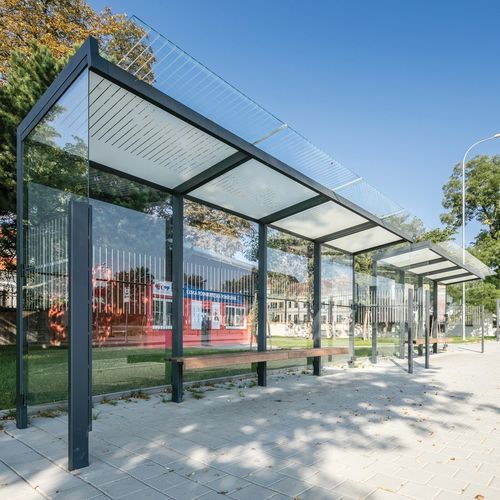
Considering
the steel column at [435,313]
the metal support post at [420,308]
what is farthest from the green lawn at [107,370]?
the steel column at [435,313]

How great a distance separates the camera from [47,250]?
495 cm

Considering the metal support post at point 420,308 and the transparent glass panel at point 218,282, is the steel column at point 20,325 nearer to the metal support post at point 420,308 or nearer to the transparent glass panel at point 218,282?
the transparent glass panel at point 218,282

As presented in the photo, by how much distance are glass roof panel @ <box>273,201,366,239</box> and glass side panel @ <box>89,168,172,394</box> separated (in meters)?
2.67

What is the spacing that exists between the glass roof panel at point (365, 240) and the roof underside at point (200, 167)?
39 centimetres

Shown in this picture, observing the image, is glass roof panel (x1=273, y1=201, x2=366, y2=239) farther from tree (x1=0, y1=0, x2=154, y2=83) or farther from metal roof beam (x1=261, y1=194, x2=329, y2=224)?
tree (x1=0, y1=0, x2=154, y2=83)

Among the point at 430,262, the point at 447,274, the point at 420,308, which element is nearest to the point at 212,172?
the point at 430,262

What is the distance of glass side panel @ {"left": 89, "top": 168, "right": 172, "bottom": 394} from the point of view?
6.55 metres

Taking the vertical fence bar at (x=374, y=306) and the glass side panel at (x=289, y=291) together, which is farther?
the vertical fence bar at (x=374, y=306)

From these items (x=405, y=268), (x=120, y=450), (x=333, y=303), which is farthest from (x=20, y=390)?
(x=405, y=268)

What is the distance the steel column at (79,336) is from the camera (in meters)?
3.74

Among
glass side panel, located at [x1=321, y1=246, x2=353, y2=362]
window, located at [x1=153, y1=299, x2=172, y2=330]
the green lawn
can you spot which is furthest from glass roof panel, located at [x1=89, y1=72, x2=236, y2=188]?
glass side panel, located at [x1=321, y1=246, x2=353, y2=362]

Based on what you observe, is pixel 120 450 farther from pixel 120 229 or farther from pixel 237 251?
pixel 237 251

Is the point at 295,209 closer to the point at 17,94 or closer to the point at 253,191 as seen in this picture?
the point at 253,191

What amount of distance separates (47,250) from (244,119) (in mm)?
2900
